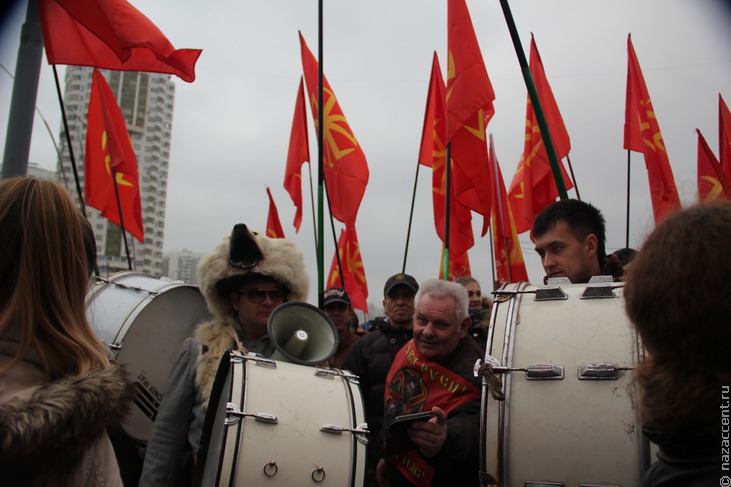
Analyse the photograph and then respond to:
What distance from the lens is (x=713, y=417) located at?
1.20 m

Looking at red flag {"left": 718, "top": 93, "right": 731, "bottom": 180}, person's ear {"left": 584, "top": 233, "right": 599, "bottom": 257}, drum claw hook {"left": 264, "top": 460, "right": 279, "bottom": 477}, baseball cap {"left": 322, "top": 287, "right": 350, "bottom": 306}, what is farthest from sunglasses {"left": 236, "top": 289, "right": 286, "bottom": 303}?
red flag {"left": 718, "top": 93, "right": 731, "bottom": 180}

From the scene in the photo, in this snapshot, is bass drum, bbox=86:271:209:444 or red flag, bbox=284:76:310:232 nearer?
bass drum, bbox=86:271:209:444

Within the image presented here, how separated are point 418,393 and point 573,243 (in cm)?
112

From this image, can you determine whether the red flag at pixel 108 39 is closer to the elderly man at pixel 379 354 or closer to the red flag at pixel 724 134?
the elderly man at pixel 379 354

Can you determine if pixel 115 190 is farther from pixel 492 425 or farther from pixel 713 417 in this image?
pixel 713 417

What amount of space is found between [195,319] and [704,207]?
141 inches

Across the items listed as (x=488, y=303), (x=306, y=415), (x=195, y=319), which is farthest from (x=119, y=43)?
(x=488, y=303)

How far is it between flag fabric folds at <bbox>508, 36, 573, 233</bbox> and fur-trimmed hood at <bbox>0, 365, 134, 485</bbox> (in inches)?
207

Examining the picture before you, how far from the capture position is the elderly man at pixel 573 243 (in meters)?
3.13

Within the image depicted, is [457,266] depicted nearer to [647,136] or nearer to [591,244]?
[647,136]

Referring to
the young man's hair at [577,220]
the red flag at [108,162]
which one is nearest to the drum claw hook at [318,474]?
the young man's hair at [577,220]

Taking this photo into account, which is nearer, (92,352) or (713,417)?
(713,417)

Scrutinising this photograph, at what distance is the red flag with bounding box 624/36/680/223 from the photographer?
279 inches

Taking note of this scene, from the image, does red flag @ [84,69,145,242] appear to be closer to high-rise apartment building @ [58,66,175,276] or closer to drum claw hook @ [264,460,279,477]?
drum claw hook @ [264,460,279,477]
